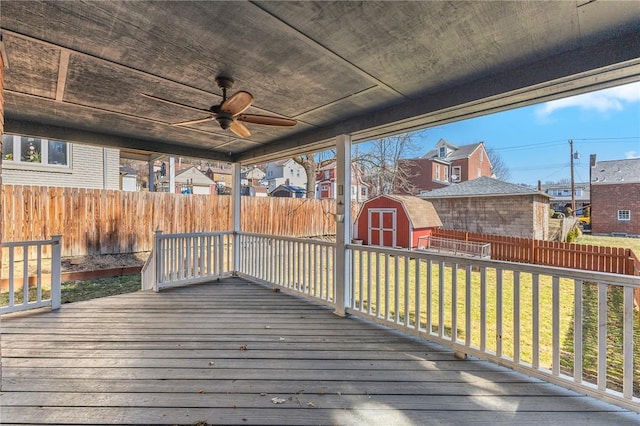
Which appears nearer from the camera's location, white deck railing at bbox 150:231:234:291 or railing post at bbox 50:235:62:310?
railing post at bbox 50:235:62:310

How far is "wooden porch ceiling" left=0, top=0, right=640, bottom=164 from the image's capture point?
5.74ft

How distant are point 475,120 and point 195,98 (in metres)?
2.78

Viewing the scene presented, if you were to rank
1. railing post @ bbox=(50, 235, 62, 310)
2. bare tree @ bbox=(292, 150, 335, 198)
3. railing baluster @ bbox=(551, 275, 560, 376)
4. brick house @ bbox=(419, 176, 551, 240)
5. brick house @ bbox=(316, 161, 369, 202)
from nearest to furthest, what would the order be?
railing baluster @ bbox=(551, 275, 560, 376), brick house @ bbox=(419, 176, 551, 240), railing post @ bbox=(50, 235, 62, 310), brick house @ bbox=(316, 161, 369, 202), bare tree @ bbox=(292, 150, 335, 198)

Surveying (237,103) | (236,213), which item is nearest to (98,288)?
(236,213)

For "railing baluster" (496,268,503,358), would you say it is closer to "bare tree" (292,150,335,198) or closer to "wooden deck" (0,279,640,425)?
"wooden deck" (0,279,640,425)

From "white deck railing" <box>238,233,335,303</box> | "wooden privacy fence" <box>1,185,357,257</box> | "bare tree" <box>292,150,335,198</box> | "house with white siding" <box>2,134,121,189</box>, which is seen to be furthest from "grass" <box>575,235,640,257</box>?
"house with white siding" <box>2,134,121,189</box>

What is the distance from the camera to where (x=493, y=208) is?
2.55 m

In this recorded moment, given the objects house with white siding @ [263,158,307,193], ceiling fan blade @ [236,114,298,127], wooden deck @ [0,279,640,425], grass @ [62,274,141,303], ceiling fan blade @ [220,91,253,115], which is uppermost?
house with white siding @ [263,158,307,193]

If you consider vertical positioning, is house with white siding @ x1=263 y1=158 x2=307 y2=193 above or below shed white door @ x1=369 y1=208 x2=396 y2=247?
above

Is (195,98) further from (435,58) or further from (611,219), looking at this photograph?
(611,219)

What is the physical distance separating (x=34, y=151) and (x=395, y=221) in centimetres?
869

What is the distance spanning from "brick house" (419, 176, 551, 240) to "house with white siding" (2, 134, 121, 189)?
279 inches

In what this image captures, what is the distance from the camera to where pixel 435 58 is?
223 cm

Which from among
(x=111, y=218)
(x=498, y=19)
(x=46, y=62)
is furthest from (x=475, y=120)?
(x=111, y=218)
